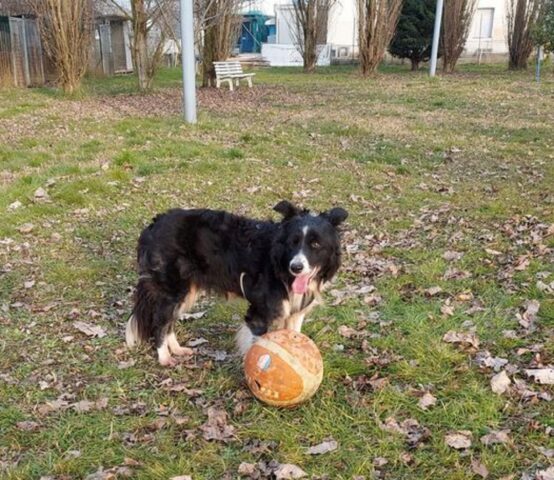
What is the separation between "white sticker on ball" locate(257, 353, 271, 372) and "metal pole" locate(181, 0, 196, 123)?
10.2 meters

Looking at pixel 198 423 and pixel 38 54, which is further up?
pixel 38 54

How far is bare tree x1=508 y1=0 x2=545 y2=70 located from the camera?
92.8 feet

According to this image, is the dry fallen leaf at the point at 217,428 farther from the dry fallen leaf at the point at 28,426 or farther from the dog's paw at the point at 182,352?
the dry fallen leaf at the point at 28,426

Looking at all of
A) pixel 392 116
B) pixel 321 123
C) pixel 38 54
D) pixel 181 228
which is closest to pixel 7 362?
pixel 181 228

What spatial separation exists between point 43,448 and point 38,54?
21688 millimetres

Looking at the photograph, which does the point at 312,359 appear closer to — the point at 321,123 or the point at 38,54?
the point at 321,123

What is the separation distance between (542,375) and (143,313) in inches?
113

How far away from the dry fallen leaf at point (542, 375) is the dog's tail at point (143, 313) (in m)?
2.65

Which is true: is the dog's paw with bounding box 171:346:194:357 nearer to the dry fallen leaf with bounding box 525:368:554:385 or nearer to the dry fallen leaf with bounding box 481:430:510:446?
the dry fallen leaf with bounding box 481:430:510:446

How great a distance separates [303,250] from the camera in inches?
148

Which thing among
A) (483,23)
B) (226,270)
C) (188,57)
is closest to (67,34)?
(188,57)

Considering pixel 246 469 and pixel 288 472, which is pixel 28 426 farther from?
pixel 288 472

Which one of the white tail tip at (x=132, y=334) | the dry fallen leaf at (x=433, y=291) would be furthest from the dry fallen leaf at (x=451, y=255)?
the white tail tip at (x=132, y=334)

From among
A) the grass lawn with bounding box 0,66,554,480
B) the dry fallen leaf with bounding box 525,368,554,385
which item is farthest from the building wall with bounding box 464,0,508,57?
the dry fallen leaf with bounding box 525,368,554,385
